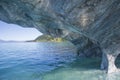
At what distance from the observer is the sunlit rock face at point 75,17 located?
59.3ft

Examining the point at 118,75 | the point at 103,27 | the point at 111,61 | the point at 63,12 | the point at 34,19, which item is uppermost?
the point at 34,19

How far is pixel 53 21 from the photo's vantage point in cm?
2891

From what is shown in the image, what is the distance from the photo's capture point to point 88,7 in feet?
59.6

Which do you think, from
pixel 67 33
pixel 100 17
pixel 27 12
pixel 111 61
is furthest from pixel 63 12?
pixel 67 33

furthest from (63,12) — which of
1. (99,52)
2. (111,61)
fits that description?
(99,52)

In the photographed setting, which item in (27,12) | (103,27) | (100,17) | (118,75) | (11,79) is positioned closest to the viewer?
(100,17)

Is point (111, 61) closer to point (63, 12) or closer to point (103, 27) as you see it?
point (103, 27)

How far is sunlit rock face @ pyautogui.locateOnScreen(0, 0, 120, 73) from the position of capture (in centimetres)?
1806

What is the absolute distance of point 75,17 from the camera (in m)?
19.0

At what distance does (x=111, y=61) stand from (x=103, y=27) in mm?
4739

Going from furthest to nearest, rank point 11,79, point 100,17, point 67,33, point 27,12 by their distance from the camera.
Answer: point 67,33 → point 27,12 → point 11,79 → point 100,17

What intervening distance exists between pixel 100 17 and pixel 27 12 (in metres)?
12.0

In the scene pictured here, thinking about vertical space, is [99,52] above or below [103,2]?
below

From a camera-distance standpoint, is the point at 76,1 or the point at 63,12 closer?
the point at 76,1
